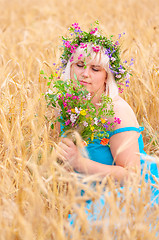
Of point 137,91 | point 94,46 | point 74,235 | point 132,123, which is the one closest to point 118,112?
point 132,123

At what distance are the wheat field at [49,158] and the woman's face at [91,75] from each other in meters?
0.21

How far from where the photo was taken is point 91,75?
1.81m

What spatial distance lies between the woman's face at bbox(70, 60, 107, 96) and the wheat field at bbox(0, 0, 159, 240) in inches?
8.4

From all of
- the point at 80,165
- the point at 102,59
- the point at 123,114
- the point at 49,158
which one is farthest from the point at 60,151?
the point at 102,59

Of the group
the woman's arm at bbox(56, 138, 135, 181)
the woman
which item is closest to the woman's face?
the woman

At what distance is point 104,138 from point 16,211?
78cm

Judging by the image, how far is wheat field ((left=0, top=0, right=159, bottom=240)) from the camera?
1191 millimetres

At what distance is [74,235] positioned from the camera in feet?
3.83

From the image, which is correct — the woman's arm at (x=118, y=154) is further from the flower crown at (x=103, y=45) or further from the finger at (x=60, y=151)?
the flower crown at (x=103, y=45)

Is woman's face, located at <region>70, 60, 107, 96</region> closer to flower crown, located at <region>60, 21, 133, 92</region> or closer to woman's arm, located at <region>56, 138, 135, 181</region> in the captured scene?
flower crown, located at <region>60, 21, 133, 92</region>

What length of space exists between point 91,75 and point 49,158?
0.65 metres

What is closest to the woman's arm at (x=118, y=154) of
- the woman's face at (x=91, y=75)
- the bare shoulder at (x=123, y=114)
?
the bare shoulder at (x=123, y=114)

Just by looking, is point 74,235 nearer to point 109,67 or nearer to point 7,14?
point 109,67

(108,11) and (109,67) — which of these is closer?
(109,67)
